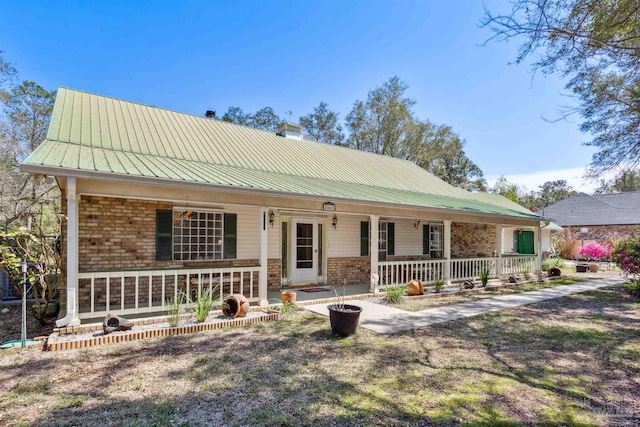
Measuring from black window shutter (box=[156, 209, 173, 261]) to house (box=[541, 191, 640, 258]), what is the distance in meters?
28.3

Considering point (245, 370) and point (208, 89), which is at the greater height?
point (208, 89)

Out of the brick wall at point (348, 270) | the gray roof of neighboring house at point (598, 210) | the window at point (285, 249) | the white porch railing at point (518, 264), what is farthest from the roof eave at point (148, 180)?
the gray roof of neighboring house at point (598, 210)

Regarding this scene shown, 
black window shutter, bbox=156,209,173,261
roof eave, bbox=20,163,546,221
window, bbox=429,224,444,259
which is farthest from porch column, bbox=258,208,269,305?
window, bbox=429,224,444,259

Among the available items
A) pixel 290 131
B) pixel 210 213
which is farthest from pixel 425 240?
pixel 210 213

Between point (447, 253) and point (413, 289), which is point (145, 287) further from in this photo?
point (447, 253)

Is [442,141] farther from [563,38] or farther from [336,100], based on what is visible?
[563,38]

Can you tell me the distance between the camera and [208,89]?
68.5 ft

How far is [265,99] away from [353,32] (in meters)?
14.7

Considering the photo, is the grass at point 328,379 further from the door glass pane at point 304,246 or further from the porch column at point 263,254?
the door glass pane at point 304,246

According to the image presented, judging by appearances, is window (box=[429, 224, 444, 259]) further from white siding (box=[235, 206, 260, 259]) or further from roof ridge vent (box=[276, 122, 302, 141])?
white siding (box=[235, 206, 260, 259])

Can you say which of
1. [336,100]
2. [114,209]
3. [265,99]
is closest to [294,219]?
[114,209]

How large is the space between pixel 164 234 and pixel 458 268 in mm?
9519

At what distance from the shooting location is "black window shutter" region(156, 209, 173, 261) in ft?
25.8

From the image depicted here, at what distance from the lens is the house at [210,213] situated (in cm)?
618
